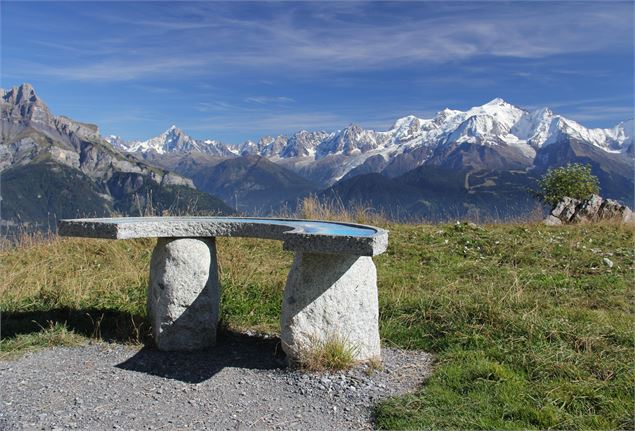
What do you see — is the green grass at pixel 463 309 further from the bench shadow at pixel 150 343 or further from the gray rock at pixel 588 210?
the gray rock at pixel 588 210

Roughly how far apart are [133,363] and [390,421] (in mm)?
3396

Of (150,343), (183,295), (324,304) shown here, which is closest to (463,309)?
(324,304)

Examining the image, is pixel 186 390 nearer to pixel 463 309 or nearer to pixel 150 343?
pixel 150 343

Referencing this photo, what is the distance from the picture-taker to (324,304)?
6.35 metres

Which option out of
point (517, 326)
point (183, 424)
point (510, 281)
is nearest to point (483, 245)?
point (510, 281)

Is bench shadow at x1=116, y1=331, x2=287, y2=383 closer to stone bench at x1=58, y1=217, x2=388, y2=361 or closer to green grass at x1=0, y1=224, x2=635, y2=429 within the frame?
stone bench at x1=58, y1=217, x2=388, y2=361

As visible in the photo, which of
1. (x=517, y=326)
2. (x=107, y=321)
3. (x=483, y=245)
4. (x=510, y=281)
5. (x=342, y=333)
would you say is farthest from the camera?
(x=483, y=245)

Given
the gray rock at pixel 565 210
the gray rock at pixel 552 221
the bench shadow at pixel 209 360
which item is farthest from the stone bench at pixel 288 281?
the gray rock at pixel 565 210

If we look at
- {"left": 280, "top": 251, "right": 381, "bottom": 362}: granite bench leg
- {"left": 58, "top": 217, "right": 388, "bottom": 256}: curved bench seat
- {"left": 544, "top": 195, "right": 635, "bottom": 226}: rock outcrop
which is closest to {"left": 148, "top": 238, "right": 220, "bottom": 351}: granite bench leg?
{"left": 58, "top": 217, "right": 388, "bottom": 256}: curved bench seat

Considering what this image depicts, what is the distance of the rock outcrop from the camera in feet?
64.5

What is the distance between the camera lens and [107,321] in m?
8.17

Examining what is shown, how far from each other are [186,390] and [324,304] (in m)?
1.78

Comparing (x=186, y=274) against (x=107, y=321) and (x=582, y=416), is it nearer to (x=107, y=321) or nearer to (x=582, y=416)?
(x=107, y=321)

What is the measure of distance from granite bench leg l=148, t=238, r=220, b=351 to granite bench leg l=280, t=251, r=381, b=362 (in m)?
1.43
